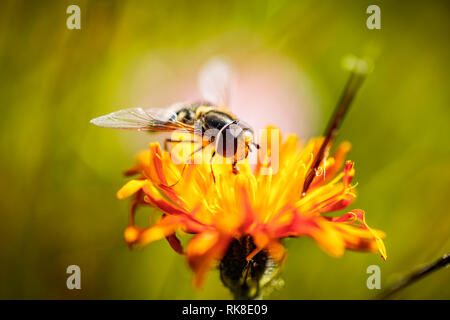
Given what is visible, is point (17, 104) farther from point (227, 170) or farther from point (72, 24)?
point (227, 170)

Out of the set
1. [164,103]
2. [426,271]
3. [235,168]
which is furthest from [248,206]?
[164,103]

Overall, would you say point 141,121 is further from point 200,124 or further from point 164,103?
point 164,103

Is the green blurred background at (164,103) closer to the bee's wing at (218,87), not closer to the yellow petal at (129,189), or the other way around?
the bee's wing at (218,87)

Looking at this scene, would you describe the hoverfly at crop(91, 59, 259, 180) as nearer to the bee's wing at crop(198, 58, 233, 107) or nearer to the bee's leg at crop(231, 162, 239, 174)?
the bee's leg at crop(231, 162, 239, 174)

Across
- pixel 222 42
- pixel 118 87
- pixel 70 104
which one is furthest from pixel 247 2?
pixel 70 104

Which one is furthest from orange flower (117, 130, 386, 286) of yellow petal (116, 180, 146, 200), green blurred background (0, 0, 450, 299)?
green blurred background (0, 0, 450, 299)

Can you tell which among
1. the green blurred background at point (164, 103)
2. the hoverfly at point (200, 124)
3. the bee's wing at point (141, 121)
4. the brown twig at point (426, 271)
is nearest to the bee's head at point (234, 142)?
the hoverfly at point (200, 124)
